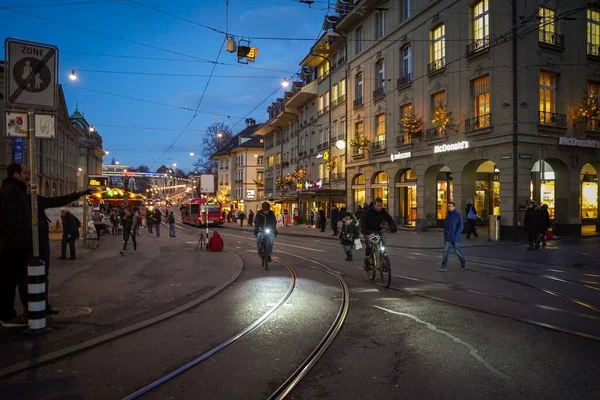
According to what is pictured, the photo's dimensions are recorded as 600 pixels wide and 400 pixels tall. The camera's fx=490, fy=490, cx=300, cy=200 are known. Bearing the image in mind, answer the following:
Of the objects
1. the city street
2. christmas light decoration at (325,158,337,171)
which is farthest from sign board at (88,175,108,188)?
christmas light decoration at (325,158,337,171)

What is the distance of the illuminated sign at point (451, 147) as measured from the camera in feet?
82.3

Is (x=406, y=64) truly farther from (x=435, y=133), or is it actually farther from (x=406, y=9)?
(x=435, y=133)

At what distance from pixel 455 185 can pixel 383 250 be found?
17.3 meters

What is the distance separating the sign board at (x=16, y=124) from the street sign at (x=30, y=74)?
28 centimetres

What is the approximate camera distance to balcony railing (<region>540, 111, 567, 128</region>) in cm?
2327

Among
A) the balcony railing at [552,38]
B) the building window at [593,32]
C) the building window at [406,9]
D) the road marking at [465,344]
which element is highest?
the building window at [406,9]

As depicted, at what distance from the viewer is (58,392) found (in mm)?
4281

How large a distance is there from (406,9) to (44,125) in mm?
27359

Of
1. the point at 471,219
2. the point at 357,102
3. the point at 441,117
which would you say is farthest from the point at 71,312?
the point at 357,102

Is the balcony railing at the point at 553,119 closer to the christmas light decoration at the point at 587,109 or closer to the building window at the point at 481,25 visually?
the christmas light decoration at the point at 587,109

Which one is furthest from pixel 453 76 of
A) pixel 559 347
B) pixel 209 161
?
pixel 209 161

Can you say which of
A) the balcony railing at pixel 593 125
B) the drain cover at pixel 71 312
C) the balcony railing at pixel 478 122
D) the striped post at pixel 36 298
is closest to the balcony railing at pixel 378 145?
the balcony railing at pixel 478 122

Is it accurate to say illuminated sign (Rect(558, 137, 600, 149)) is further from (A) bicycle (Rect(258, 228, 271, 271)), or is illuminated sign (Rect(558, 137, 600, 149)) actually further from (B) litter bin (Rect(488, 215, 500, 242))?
(A) bicycle (Rect(258, 228, 271, 271))

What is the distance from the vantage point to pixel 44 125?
708 cm
